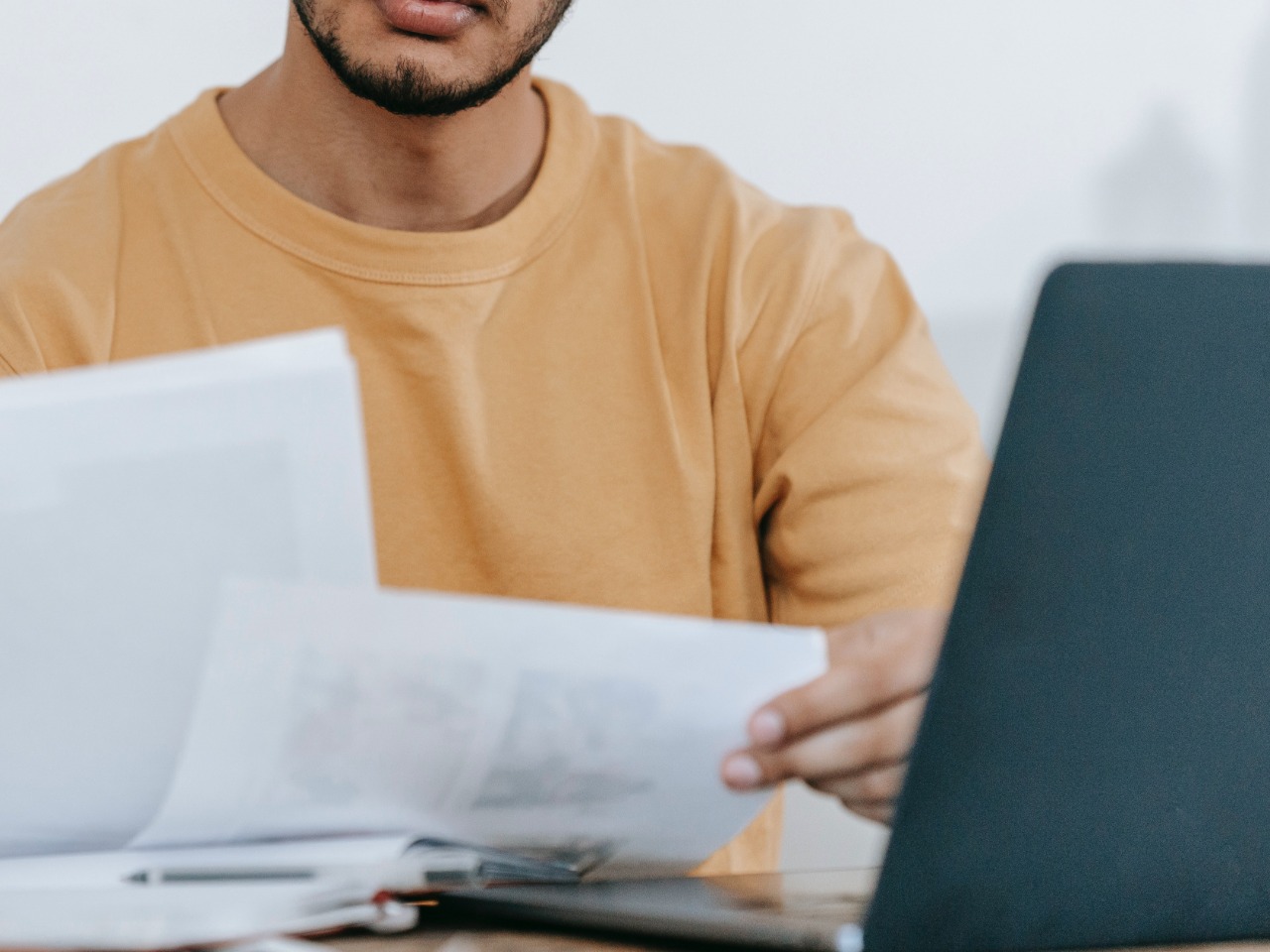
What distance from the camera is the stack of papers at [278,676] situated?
42cm

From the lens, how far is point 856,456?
34.7 inches

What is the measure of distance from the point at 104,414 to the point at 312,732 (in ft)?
0.38

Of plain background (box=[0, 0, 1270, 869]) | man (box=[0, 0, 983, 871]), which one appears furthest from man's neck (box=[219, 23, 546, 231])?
plain background (box=[0, 0, 1270, 869])

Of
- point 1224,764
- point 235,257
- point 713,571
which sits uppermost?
point 235,257

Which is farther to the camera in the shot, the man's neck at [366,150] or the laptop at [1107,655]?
the man's neck at [366,150]

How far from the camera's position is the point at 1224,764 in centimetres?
38

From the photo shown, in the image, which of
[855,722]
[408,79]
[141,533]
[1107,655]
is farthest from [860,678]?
[408,79]

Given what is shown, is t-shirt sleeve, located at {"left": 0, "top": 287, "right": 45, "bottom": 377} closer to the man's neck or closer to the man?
the man

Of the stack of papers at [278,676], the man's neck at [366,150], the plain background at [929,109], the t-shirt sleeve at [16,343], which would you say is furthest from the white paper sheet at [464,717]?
the plain background at [929,109]

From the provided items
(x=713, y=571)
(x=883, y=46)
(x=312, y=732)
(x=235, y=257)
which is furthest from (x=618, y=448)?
(x=883, y=46)

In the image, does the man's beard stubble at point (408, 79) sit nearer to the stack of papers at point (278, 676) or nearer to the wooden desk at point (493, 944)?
the stack of papers at point (278, 676)

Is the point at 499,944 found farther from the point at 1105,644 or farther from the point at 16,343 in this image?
the point at 16,343

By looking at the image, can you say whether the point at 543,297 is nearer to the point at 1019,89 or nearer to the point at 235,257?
→ the point at 235,257

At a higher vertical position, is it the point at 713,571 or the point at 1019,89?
the point at 1019,89
